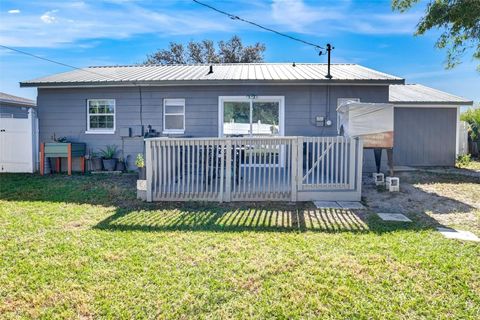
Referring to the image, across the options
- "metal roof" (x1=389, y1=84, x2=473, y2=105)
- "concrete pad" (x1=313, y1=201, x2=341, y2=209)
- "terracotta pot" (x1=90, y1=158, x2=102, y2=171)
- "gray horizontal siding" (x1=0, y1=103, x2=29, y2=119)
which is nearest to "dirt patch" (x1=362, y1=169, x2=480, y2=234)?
"concrete pad" (x1=313, y1=201, x2=341, y2=209)

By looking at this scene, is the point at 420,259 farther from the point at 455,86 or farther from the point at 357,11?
the point at 455,86

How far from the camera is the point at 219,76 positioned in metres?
9.62

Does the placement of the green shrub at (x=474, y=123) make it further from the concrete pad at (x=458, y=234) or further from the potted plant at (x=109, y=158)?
the potted plant at (x=109, y=158)

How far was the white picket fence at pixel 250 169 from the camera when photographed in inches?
232

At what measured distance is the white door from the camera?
369 inches

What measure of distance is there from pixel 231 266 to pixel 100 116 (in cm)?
853

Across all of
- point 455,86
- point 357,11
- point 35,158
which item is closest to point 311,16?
point 357,11

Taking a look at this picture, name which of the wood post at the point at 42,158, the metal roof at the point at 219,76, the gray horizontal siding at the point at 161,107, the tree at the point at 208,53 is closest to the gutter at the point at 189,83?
the metal roof at the point at 219,76

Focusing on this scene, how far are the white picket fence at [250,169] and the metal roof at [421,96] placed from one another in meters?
6.49

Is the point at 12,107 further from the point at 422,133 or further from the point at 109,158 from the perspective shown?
the point at 422,133

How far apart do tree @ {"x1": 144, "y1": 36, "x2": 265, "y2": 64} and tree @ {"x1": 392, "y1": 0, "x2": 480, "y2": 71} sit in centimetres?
1745

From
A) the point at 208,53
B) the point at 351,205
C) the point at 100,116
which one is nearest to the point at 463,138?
the point at 351,205

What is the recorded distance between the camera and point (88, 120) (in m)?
9.96

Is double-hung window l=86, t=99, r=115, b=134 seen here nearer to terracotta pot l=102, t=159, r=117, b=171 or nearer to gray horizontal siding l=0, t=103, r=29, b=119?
terracotta pot l=102, t=159, r=117, b=171
